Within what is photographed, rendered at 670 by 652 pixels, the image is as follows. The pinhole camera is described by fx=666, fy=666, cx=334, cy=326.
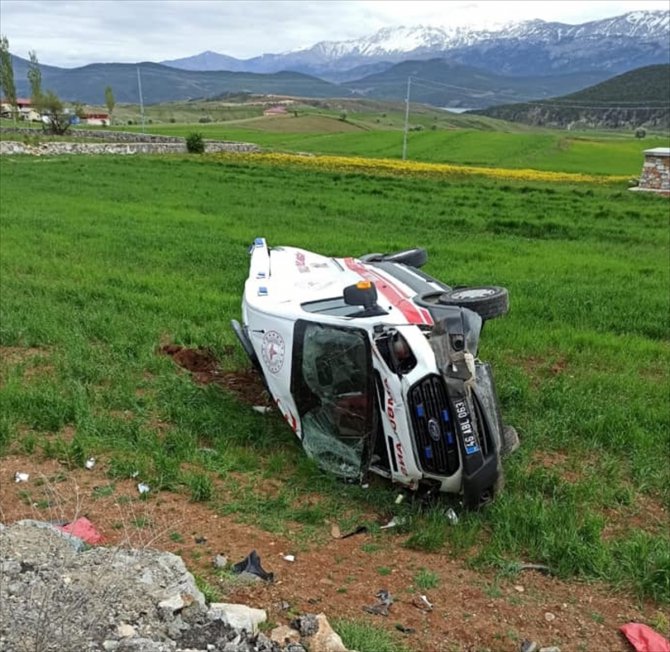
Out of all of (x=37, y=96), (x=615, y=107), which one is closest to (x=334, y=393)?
(x=37, y=96)

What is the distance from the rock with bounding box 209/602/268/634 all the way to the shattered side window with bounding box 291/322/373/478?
1.65 metres

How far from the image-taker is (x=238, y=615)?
3010mm

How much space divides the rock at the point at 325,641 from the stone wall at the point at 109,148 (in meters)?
42.6

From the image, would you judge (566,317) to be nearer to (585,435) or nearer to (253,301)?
(585,435)

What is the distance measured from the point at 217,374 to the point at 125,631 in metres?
4.16

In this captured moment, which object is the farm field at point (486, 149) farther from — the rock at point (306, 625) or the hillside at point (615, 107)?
the hillside at point (615, 107)

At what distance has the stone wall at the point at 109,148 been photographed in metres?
40.7

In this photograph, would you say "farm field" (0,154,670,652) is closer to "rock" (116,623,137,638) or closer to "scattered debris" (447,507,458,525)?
"scattered debris" (447,507,458,525)

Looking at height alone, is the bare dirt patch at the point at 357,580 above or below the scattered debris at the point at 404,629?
below

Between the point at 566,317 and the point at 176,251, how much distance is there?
6845mm

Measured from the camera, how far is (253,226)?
1518cm

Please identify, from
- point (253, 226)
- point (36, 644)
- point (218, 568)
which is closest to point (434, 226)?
point (253, 226)

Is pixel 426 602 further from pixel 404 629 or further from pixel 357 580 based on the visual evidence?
pixel 357 580

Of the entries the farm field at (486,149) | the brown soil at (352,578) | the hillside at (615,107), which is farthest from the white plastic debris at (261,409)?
the hillside at (615,107)
